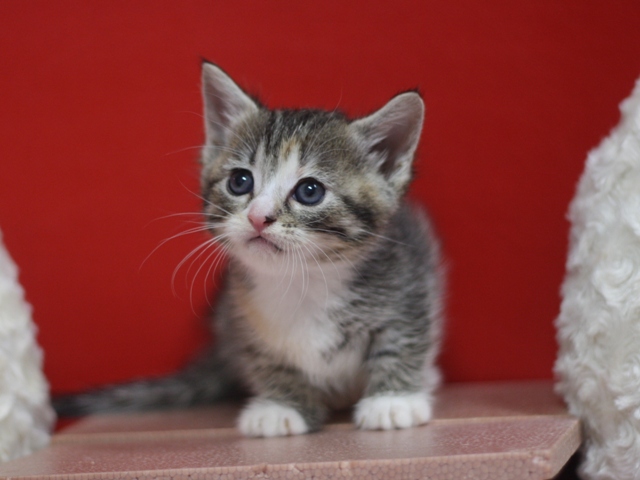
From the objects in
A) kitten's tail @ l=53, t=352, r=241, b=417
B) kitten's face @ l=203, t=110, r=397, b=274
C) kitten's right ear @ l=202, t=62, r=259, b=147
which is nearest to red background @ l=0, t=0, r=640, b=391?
kitten's tail @ l=53, t=352, r=241, b=417

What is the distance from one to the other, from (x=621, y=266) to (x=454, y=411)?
17.2 inches

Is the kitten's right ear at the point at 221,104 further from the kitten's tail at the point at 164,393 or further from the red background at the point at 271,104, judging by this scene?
the kitten's tail at the point at 164,393

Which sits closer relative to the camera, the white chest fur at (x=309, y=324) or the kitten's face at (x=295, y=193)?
the kitten's face at (x=295, y=193)

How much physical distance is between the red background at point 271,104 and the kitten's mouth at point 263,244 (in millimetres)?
605

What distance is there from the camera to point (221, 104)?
1603mm

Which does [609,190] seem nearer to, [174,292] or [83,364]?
[174,292]

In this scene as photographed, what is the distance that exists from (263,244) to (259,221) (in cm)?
5

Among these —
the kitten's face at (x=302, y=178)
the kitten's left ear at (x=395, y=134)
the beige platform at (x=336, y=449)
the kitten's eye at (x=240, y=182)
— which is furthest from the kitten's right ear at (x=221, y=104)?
the beige platform at (x=336, y=449)

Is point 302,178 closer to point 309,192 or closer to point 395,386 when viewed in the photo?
point 309,192

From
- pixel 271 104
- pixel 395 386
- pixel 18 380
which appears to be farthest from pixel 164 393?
pixel 271 104

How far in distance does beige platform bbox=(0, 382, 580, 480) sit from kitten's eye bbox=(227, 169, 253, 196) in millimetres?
467

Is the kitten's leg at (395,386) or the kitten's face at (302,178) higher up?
the kitten's face at (302,178)

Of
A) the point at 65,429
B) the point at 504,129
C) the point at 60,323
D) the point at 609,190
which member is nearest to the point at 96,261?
the point at 60,323

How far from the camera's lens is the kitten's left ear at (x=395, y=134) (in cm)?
144
